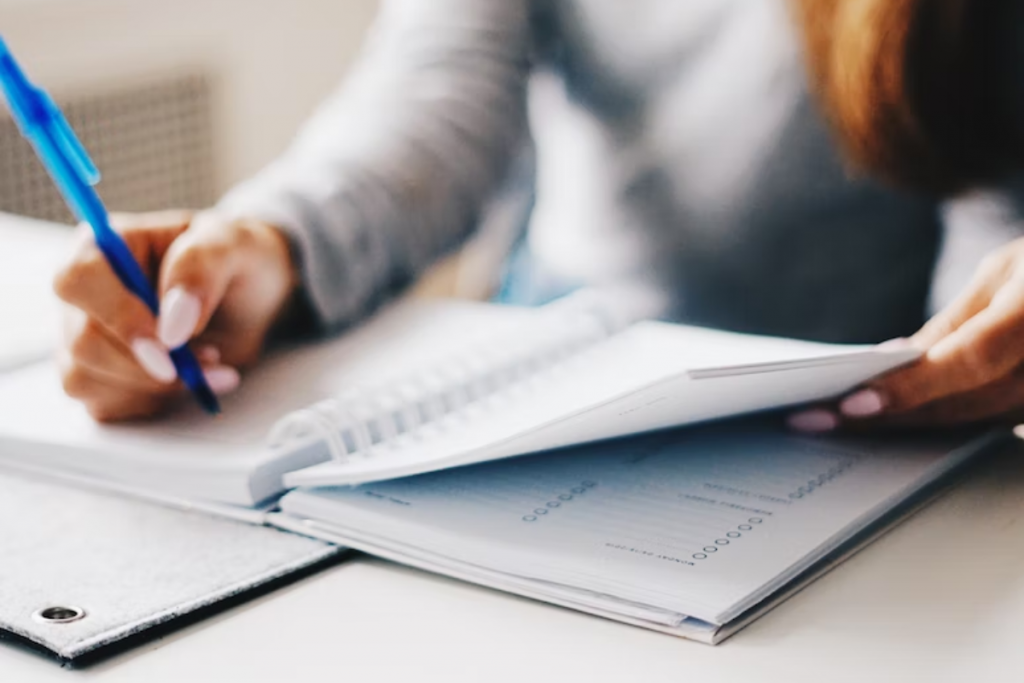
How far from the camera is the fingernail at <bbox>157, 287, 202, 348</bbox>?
639 millimetres

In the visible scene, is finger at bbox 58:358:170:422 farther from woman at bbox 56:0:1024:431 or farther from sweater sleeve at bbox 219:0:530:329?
sweater sleeve at bbox 219:0:530:329

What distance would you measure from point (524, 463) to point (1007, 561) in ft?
0.67

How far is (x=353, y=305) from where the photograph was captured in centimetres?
78

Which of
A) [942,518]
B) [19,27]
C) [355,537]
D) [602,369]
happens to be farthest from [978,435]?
[19,27]

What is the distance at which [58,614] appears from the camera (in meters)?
0.45

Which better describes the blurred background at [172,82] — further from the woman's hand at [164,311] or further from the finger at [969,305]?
the finger at [969,305]

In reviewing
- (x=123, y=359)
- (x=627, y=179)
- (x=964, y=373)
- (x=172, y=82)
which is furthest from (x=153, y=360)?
(x=172, y=82)

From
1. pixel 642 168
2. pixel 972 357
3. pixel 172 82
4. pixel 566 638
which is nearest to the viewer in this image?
pixel 566 638

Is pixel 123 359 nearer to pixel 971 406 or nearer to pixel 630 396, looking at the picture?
pixel 630 396

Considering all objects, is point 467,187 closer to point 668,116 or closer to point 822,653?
point 668,116

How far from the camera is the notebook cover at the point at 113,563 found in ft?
1.47

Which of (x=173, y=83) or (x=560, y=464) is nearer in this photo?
(x=560, y=464)

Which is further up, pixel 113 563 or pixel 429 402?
pixel 429 402

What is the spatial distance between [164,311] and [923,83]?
1.61ft
